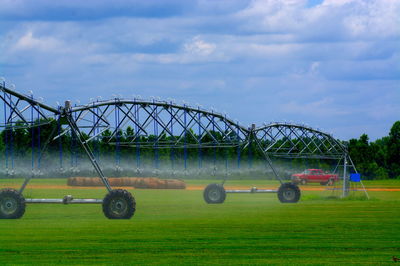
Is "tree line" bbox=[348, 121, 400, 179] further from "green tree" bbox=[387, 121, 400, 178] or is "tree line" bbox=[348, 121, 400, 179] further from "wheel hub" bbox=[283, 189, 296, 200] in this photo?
"wheel hub" bbox=[283, 189, 296, 200]

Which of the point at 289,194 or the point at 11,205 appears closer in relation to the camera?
the point at 11,205

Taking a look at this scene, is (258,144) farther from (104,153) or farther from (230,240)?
(230,240)

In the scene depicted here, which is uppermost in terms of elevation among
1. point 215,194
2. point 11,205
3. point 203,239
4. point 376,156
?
point 376,156

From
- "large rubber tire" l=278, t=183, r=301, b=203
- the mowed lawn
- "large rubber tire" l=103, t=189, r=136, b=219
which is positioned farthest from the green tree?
"large rubber tire" l=103, t=189, r=136, b=219

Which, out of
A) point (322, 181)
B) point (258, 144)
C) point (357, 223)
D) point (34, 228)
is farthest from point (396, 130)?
point (34, 228)

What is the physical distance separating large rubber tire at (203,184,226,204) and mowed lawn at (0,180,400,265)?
12.2 m

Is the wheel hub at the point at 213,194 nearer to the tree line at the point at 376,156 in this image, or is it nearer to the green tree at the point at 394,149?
the tree line at the point at 376,156

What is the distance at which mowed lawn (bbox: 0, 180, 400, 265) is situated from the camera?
20.8 metres

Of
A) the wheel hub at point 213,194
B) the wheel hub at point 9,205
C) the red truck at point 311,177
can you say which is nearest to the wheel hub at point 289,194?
the wheel hub at point 213,194

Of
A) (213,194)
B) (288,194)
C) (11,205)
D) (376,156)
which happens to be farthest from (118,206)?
(376,156)

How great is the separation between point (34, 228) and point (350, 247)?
12132mm

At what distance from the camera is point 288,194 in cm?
4997

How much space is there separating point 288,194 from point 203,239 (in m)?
25.8

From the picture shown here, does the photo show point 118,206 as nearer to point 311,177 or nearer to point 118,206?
point 118,206
